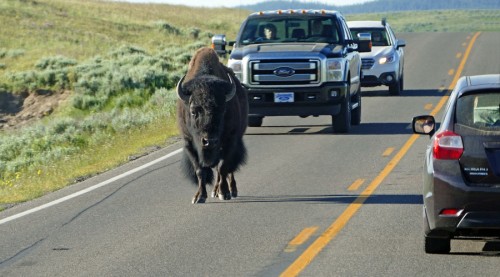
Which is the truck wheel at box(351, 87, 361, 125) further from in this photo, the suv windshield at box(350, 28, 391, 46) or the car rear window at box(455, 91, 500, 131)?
the car rear window at box(455, 91, 500, 131)

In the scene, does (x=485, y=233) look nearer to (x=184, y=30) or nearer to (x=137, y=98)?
(x=137, y=98)

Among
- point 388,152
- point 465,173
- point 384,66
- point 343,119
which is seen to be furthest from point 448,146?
point 384,66

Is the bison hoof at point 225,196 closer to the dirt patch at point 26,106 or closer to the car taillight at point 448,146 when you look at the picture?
the car taillight at point 448,146

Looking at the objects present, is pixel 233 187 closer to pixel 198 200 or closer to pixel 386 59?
pixel 198 200

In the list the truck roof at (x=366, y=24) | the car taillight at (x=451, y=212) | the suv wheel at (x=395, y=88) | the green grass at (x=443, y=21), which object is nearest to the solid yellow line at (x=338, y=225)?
the car taillight at (x=451, y=212)

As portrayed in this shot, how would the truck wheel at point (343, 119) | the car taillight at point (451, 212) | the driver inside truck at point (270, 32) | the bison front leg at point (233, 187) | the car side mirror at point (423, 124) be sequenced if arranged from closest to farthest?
1. the car taillight at point (451, 212)
2. the car side mirror at point (423, 124)
3. the bison front leg at point (233, 187)
4. the truck wheel at point (343, 119)
5. the driver inside truck at point (270, 32)

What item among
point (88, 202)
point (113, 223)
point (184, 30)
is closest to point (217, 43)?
point (88, 202)

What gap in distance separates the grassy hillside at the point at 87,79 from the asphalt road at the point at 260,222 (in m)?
1.41

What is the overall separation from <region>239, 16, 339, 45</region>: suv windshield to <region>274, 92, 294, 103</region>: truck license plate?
4.46ft

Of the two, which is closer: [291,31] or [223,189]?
[223,189]

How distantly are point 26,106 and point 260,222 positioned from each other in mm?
30926

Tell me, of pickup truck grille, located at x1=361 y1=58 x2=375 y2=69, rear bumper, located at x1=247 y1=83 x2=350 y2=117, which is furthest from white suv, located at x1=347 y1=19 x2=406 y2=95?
rear bumper, located at x1=247 y1=83 x2=350 y2=117

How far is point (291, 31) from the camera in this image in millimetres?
23625

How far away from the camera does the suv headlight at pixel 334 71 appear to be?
880 inches
